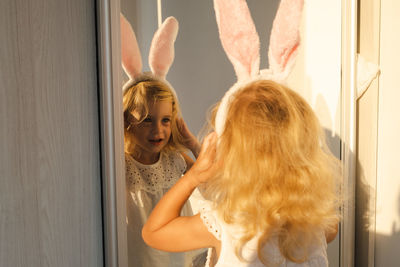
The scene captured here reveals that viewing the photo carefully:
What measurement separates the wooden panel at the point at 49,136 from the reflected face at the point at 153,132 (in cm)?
11

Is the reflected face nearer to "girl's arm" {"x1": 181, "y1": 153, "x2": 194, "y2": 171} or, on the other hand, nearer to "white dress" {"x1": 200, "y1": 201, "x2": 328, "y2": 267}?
"girl's arm" {"x1": 181, "y1": 153, "x2": 194, "y2": 171}

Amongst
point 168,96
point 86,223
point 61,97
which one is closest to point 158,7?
point 168,96

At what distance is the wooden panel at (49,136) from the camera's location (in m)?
0.82

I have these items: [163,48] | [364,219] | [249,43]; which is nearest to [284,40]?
[249,43]

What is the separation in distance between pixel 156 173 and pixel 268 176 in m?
0.29

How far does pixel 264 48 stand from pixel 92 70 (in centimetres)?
48

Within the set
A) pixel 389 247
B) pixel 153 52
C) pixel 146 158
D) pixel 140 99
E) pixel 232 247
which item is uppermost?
pixel 153 52

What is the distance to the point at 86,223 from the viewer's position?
96 centimetres

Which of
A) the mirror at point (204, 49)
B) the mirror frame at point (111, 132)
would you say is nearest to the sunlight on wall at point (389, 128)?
the mirror at point (204, 49)

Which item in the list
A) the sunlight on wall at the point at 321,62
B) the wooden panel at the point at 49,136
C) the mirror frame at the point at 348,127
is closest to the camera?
the wooden panel at the point at 49,136

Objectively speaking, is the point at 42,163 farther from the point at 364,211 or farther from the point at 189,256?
the point at 364,211

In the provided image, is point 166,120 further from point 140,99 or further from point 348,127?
point 348,127

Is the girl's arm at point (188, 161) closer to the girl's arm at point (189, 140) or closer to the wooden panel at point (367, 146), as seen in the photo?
the girl's arm at point (189, 140)

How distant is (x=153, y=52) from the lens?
96 centimetres
